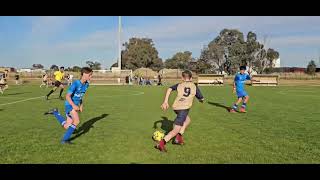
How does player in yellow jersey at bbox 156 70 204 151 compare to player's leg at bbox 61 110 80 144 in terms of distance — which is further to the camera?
player's leg at bbox 61 110 80 144

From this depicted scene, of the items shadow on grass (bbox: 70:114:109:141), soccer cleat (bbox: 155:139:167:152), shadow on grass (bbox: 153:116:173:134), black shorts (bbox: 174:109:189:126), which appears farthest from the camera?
shadow on grass (bbox: 153:116:173:134)

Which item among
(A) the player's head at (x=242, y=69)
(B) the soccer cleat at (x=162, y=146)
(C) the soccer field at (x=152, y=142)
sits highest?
(A) the player's head at (x=242, y=69)

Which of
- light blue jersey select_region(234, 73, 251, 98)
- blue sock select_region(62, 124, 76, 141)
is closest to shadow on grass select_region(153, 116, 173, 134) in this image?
blue sock select_region(62, 124, 76, 141)

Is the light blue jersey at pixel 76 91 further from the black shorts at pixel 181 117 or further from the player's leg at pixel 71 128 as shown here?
the black shorts at pixel 181 117

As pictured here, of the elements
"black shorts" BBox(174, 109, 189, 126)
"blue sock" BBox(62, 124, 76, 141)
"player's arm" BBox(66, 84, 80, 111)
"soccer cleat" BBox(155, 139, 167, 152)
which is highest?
"player's arm" BBox(66, 84, 80, 111)

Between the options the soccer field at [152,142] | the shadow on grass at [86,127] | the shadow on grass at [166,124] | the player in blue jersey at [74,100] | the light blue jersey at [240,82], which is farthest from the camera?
the light blue jersey at [240,82]

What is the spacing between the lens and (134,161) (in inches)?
283

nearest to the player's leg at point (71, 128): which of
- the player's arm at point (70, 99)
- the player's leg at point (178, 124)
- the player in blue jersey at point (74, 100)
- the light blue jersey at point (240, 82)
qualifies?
the player in blue jersey at point (74, 100)

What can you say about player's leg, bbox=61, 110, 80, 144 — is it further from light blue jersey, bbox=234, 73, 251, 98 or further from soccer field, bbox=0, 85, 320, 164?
light blue jersey, bbox=234, 73, 251, 98

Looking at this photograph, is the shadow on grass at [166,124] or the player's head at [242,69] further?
the player's head at [242,69]
